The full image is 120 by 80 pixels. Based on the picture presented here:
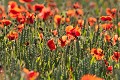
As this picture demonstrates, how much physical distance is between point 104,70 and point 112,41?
0.78 meters

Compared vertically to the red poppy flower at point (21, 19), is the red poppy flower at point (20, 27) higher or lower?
lower

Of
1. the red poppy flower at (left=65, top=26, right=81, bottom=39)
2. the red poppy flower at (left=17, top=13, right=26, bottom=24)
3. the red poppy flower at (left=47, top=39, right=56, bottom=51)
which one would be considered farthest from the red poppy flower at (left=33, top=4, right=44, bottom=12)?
the red poppy flower at (left=47, top=39, right=56, bottom=51)

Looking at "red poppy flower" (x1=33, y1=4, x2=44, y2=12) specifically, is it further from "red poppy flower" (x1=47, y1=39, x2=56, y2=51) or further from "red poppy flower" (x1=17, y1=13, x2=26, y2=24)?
"red poppy flower" (x1=47, y1=39, x2=56, y2=51)

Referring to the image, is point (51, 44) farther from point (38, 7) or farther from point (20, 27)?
point (38, 7)

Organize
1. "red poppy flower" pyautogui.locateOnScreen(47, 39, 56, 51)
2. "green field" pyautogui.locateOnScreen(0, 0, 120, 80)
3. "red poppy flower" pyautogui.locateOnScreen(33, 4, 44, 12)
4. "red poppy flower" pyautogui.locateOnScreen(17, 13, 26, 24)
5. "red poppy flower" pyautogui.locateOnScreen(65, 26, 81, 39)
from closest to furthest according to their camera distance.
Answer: "green field" pyautogui.locateOnScreen(0, 0, 120, 80), "red poppy flower" pyautogui.locateOnScreen(47, 39, 56, 51), "red poppy flower" pyautogui.locateOnScreen(65, 26, 81, 39), "red poppy flower" pyautogui.locateOnScreen(17, 13, 26, 24), "red poppy flower" pyautogui.locateOnScreen(33, 4, 44, 12)

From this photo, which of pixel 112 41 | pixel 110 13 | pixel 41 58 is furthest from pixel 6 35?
pixel 110 13

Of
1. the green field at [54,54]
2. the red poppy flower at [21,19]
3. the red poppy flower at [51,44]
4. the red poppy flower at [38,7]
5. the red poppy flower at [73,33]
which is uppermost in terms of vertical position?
the red poppy flower at [38,7]

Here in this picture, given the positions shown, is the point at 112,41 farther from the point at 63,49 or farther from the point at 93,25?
the point at 93,25

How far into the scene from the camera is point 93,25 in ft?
18.1

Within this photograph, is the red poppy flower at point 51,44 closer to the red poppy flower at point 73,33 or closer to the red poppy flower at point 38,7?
the red poppy flower at point 73,33

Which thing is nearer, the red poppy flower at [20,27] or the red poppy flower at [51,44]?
the red poppy flower at [51,44]

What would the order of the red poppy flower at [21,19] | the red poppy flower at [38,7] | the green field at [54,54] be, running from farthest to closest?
1. the red poppy flower at [38,7]
2. the red poppy flower at [21,19]
3. the green field at [54,54]

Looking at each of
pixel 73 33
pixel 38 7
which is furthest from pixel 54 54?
pixel 38 7

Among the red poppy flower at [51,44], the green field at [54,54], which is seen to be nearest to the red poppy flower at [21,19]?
the green field at [54,54]
